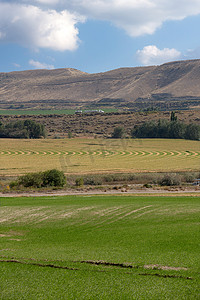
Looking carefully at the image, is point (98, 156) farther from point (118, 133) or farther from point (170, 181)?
point (118, 133)

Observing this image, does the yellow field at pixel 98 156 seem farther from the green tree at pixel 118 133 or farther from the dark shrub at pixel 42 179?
the dark shrub at pixel 42 179

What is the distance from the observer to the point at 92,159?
6631 centimetres

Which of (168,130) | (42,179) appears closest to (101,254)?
(42,179)

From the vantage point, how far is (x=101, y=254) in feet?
34.9

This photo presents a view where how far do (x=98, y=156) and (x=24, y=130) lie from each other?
4558 centimetres

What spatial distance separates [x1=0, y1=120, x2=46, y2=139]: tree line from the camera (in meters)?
109

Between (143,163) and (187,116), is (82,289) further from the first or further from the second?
(187,116)

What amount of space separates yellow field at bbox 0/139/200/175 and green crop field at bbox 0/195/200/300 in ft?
113

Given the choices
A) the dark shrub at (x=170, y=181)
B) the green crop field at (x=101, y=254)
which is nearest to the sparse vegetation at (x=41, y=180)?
the dark shrub at (x=170, y=181)

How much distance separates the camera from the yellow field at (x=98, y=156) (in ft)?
181

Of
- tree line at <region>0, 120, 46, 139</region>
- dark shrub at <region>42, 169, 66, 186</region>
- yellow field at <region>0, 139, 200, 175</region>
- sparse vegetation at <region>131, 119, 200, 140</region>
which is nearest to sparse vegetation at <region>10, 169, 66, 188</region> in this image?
dark shrub at <region>42, 169, 66, 186</region>

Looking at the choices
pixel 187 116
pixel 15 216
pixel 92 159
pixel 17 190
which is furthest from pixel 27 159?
pixel 187 116

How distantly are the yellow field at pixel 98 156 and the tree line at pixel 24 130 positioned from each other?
45.2 ft

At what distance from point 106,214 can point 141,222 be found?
7.34ft
